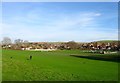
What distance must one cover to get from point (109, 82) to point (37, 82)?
23.8 feet

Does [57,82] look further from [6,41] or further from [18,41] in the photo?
[18,41]

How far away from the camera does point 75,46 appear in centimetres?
18038

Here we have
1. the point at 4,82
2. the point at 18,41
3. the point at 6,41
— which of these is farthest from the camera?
the point at 18,41

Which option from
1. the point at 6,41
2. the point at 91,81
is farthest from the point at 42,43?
the point at 91,81

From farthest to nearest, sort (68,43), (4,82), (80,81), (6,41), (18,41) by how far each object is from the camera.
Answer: (68,43) → (18,41) → (6,41) → (80,81) → (4,82)

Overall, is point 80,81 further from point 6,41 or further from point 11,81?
point 6,41

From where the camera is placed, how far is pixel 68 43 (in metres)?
185

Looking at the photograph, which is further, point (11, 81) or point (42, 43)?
point (42, 43)

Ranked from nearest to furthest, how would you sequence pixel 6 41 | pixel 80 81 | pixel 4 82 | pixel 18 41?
pixel 4 82
pixel 80 81
pixel 6 41
pixel 18 41

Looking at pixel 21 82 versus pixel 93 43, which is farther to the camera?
pixel 93 43

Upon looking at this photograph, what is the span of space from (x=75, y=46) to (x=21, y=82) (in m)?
159

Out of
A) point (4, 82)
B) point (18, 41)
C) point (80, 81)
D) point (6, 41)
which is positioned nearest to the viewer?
point (4, 82)

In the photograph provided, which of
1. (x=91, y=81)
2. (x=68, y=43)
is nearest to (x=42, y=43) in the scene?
(x=68, y=43)

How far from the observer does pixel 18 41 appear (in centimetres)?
17388
